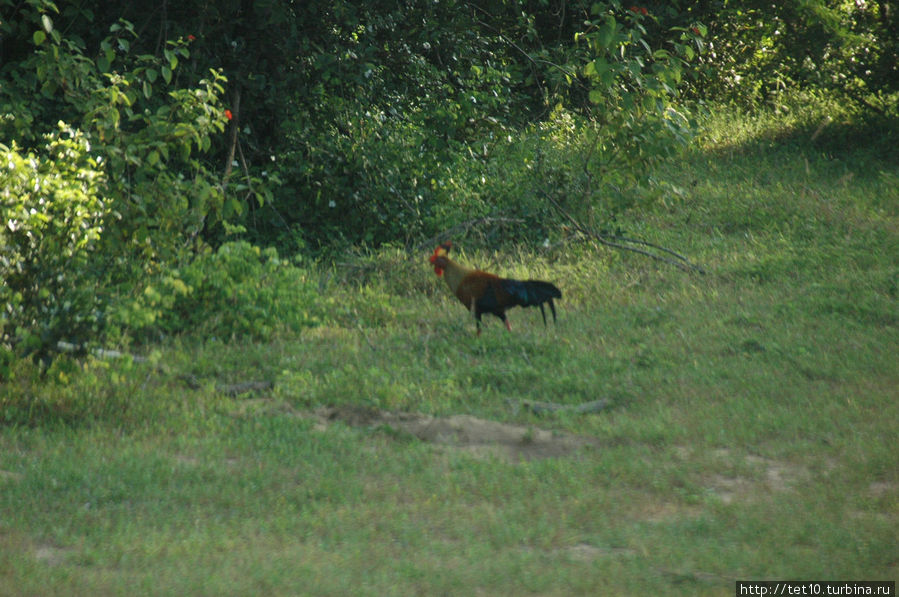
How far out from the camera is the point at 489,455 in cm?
491

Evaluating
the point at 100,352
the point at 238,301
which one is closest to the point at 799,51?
the point at 238,301

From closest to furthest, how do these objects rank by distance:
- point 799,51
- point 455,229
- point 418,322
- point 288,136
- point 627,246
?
point 418,322, point 455,229, point 627,246, point 288,136, point 799,51

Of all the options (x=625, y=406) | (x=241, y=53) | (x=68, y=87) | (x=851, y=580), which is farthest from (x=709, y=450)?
(x=241, y=53)

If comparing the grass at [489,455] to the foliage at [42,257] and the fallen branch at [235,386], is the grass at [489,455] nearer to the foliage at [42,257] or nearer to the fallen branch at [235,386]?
the fallen branch at [235,386]

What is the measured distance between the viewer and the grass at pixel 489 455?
145 inches

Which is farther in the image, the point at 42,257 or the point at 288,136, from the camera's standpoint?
the point at 288,136

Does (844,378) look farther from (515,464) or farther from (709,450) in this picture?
(515,464)

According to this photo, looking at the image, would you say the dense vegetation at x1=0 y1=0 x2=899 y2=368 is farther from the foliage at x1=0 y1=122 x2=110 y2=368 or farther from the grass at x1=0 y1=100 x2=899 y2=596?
the grass at x1=0 y1=100 x2=899 y2=596

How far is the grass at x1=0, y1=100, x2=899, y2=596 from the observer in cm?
368

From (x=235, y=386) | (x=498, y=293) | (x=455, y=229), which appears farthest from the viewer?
(x=455, y=229)

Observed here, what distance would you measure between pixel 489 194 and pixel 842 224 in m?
3.69

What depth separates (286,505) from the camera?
427 cm

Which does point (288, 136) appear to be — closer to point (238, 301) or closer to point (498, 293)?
point (238, 301)

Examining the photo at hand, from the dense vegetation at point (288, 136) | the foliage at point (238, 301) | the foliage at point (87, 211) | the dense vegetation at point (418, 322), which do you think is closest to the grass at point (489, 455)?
the dense vegetation at point (418, 322)
